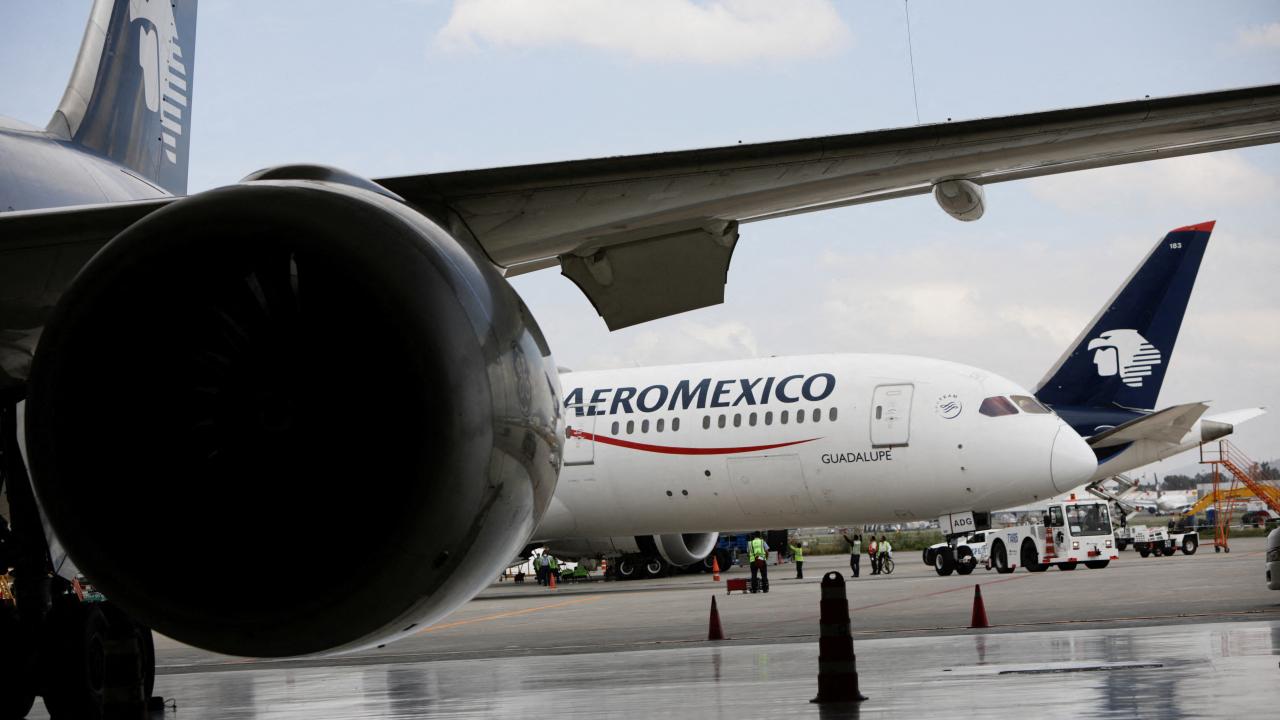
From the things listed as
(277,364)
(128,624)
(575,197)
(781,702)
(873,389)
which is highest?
(873,389)

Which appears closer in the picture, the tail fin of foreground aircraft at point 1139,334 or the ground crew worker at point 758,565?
the ground crew worker at point 758,565

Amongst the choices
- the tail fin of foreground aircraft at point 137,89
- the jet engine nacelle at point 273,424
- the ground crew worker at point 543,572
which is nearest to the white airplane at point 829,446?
the tail fin of foreground aircraft at point 137,89

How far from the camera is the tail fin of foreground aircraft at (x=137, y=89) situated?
21.6ft

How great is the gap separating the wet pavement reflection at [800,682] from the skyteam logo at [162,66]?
133 inches

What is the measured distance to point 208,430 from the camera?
11.2ft

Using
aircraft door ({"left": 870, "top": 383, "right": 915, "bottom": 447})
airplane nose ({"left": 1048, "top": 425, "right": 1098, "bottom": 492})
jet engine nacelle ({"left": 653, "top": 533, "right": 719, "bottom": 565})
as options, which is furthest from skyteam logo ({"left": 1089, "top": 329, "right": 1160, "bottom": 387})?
aircraft door ({"left": 870, "top": 383, "right": 915, "bottom": 447})

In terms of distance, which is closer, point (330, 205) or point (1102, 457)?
point (330, 205)

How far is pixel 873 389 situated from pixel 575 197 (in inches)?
610

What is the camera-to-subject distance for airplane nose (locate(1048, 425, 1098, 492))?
19859mm

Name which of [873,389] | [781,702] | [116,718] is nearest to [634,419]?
[873,389]

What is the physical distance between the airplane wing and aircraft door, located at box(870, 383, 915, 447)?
14.4 metres

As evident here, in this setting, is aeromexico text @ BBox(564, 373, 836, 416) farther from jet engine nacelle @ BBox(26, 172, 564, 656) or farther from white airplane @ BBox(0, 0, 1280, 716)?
jet engine nacelle @ BBox(26, 172, 564, 656)

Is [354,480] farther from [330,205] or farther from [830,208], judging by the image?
[830,208]

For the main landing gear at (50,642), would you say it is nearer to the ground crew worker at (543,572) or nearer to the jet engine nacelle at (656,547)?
the jet engine nacelle at (656,547)
